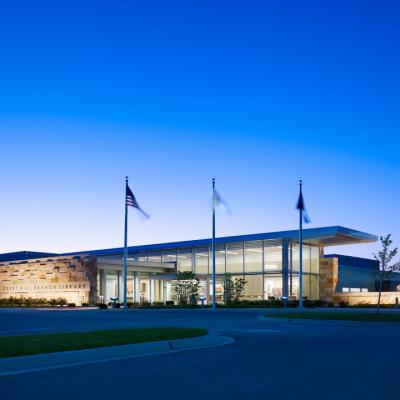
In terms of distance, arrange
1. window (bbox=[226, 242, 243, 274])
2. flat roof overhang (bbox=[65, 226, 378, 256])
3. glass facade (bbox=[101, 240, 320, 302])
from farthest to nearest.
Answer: window (bbox=[226, 242, 243, 274]) → glass facade (bbox=[101, 240, 320, 302]) → flat roof overhang (bbox=[65, 226, 378, 256])

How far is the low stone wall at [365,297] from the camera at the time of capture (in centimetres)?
4841

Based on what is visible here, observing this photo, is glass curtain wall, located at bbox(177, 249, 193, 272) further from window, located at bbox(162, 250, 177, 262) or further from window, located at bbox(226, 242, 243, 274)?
window, located at bbox(226, 242, 243, 274)

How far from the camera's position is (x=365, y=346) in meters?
13.9

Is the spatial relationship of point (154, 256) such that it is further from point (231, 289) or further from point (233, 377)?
point (233, 377)

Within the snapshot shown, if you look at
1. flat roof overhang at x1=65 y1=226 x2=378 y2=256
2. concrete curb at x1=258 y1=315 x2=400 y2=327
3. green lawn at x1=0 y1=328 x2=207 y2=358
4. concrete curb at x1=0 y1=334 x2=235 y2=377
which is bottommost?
concrete curb at x1=258 y1=315 x2=400 y2=327

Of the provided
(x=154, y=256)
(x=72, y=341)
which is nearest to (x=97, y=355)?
(x=72, y=341)

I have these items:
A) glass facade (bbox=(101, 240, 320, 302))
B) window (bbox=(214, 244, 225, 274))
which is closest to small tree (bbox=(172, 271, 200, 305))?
glass facade (bbox=(101, 240, 320, 302))

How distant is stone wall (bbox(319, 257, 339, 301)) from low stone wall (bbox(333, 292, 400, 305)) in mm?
688

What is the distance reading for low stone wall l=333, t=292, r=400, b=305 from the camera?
Answer: 48406mm

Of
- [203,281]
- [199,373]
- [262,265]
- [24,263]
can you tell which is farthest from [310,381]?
[24,263]

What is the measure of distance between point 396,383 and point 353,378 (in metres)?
0.69

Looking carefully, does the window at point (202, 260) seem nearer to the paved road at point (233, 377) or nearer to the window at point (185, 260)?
the window at point (185, 260)

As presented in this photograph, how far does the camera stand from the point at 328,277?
54719 mm

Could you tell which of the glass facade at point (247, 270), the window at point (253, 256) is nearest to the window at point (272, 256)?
the glass facade at point (247, 270)
